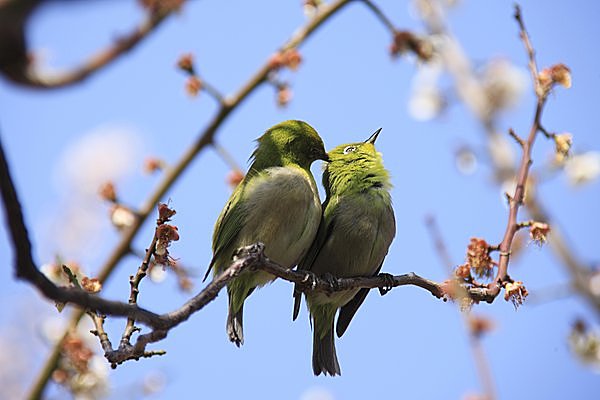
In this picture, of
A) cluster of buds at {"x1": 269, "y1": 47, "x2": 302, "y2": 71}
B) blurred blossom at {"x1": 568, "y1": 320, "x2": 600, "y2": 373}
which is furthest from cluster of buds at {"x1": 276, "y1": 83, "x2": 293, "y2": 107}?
blurred blossom at {"x1": 568, "y1": 320, "x2": 600, "y2": 373}

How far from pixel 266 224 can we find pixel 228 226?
26 centimetres

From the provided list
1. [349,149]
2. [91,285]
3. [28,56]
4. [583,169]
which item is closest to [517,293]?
[583,169]

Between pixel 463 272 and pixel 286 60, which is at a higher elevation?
pixel 286 60

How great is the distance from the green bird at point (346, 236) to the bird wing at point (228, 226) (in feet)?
1.94

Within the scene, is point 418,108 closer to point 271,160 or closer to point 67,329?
point 271,160

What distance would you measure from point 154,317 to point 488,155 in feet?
6.81

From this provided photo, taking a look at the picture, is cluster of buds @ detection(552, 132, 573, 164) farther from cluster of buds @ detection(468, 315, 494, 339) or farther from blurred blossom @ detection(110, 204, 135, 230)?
blurred blossom @ detection(110, 204, 135, 230)

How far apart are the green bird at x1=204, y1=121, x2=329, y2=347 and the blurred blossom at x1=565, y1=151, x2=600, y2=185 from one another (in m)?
1.49

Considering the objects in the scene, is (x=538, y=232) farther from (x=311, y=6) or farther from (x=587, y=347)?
(x=311, y=6)

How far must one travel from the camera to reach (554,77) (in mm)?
3453

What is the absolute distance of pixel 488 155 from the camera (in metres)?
3.50

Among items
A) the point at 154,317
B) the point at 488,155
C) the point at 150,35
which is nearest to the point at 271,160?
the point at 488,155

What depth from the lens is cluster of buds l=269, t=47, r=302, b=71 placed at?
12.0 ft

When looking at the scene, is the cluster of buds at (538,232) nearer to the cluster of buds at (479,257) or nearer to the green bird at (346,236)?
the cluster of buds at (479,257)
